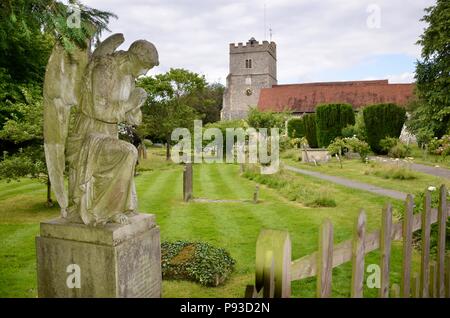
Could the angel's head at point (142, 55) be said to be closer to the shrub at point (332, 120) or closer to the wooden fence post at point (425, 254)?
the wooden fence post at point (425, 254)

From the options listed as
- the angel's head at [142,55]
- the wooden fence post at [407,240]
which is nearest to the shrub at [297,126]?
the angel's head at [142,55]

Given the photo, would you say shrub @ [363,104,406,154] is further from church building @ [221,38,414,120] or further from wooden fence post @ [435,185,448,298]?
wooden fence post @ [435,185,448,298]

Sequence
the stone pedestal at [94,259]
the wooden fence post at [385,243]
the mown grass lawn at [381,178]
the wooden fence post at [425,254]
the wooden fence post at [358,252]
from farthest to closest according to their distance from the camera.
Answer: the mown grass lawn at [381,178], the wooden fence post at [425,254], the stone pedestal at [94,259], the wooden fence post at [385,243], the wooden fence post at [358,252]

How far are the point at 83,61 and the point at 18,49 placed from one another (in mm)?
11620

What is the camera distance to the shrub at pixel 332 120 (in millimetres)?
31641

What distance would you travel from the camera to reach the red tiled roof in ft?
160

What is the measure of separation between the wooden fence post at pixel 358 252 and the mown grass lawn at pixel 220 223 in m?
3.02

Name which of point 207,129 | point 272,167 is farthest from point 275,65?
point 272,167

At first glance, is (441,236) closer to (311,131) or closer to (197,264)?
(197,264)

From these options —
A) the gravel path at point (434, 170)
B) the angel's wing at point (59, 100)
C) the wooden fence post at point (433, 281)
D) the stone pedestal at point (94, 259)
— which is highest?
the angel's wing at point (59, 100)

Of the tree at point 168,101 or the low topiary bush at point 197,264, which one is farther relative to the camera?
the tree at point 168,101

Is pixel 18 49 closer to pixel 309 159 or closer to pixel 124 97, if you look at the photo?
pixel 124 97

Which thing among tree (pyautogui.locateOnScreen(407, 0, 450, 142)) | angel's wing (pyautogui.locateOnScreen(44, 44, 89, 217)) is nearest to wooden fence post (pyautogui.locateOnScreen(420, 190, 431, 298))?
angel's wing (pyautogui.locateOnScreen(44, 44, 89, 217))

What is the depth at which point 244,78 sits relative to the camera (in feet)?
191
